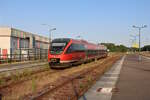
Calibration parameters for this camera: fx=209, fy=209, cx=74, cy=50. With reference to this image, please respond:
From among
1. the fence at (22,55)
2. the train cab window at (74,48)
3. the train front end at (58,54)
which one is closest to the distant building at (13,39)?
the fence at (22,55)

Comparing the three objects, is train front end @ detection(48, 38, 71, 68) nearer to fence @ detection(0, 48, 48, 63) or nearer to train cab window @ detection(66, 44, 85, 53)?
train cab window @ detection(66, 44, 85, 53)

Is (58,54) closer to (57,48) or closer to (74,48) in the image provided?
(57,48)

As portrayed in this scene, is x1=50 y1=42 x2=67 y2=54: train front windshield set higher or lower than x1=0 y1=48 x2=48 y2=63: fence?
higher

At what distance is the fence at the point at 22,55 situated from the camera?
103 ft

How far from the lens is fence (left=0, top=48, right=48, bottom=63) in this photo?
1237 inches

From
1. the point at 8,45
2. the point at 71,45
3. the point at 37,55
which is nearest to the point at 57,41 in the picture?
the point at 71,45

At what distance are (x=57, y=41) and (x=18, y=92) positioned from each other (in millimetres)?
12222

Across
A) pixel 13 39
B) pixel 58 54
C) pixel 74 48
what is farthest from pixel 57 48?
pixel 13 39

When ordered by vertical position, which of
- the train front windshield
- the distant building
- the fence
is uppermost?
the distant building

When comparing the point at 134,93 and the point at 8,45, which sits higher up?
the point at 8,45

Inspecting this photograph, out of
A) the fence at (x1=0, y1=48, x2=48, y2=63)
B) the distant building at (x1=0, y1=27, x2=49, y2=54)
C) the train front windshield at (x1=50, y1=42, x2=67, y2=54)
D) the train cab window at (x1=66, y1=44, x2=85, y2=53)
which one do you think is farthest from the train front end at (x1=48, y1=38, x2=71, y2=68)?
the distant building at (x1=0, y1=27, x2=49, y2=54)

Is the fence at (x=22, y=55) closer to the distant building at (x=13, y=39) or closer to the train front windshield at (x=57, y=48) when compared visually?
the distant building at (x=13, y=39)

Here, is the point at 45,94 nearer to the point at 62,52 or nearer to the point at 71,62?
the point at 62,52

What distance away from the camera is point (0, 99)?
816cm
